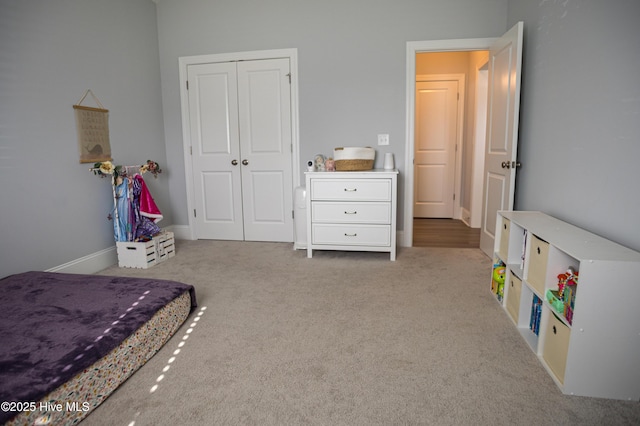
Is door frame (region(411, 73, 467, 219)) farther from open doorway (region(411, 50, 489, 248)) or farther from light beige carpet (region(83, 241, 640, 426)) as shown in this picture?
light beige carpet (region(83, 241, 640, 426))

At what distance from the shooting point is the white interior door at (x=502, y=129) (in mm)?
3066

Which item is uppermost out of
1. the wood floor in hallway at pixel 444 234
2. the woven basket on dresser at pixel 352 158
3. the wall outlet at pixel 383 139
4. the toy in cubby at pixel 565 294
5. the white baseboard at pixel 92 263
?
the wall outlet at pixel 383 139

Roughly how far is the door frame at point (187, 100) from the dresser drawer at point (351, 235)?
779 millimetres

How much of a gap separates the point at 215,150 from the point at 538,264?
3415 millimetres

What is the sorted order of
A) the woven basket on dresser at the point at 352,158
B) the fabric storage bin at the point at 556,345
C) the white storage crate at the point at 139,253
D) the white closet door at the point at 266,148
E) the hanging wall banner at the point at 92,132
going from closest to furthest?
the fabric storage bin at the point at 556,345
the hanging wall banner at the point at 92,132
the white storage crate at the point at 139,253
the woven basket on dresser at the point at 352,158
the white closet door at the point at 266,148

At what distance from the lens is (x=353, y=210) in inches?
139

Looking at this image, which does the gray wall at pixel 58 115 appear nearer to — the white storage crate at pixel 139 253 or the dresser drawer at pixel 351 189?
the white storage crate at pixel 139 253

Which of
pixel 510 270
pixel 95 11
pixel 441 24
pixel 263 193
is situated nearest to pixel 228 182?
pixel 263 193

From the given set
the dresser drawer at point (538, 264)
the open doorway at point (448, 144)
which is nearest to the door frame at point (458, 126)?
the open doorway at point (448, 144)

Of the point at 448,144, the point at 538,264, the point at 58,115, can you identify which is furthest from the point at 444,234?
the point at 58,115

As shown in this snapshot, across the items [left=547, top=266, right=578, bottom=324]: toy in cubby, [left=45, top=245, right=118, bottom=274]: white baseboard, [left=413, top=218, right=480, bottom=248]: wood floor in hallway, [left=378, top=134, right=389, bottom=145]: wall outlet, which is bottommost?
[left=413, top=218, right=480, bottom=248]: wood floor in hallway

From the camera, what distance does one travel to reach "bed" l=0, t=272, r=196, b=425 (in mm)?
1400

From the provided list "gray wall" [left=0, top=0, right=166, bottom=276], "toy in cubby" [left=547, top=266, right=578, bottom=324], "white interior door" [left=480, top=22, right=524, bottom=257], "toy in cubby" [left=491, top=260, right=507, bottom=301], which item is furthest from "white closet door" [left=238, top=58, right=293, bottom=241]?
"toy in cubby" [left=547, top=266, right=578, bottom=324]

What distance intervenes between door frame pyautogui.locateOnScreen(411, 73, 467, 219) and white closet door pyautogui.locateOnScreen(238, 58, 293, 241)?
7.95 ft
